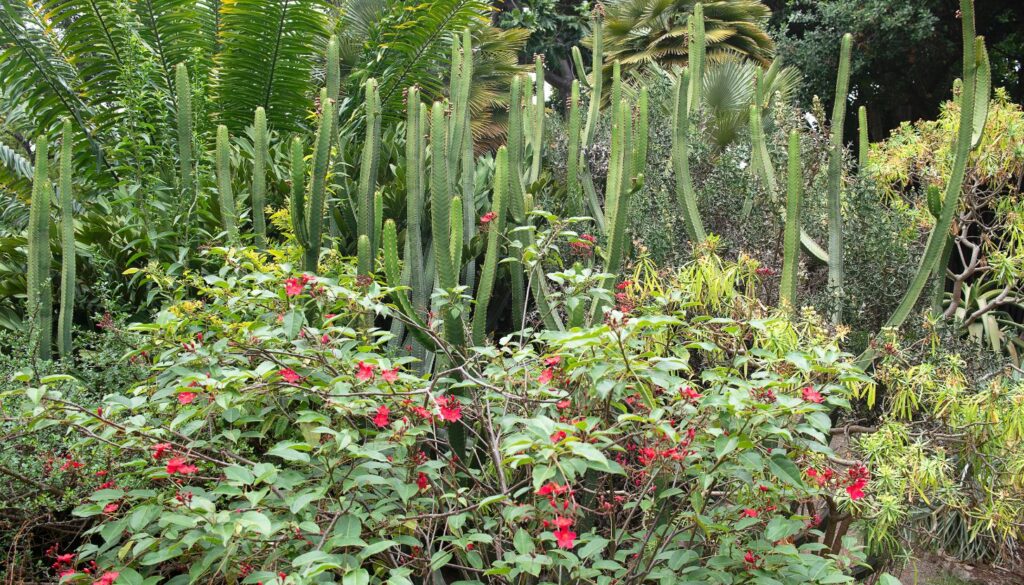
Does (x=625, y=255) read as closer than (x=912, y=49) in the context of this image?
Yes

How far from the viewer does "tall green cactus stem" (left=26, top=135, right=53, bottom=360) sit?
3314 millimetres

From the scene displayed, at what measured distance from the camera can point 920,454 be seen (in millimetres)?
2643

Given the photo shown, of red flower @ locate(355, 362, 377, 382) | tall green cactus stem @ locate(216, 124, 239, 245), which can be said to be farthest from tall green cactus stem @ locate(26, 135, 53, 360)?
red flower @ locate(355, 362, 377, 382)

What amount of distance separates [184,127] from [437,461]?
230 centimetres

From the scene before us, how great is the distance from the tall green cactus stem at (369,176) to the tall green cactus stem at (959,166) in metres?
2.24

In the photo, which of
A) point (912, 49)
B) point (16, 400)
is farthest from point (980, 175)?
point (912, 49)

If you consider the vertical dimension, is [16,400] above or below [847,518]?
above

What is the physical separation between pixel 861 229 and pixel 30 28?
184 inches

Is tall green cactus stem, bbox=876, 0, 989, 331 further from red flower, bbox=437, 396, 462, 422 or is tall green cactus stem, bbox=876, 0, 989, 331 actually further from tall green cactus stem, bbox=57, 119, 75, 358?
tall green cactus stem, bbox=57, 119, 75, 358

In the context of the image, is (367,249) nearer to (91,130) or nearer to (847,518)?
(847,518)

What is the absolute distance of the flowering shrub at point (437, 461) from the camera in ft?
5.93

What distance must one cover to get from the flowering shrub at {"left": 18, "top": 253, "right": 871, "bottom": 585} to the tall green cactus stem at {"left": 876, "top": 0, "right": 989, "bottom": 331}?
111 cm

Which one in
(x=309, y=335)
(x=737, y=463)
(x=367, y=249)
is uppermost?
(x=367, y=249)

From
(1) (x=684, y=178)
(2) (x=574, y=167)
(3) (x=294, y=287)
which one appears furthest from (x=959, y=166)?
(3) (x=294, y=287)
